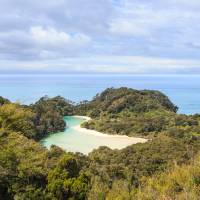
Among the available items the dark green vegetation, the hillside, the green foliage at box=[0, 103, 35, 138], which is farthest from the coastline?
the green foliage at box=[0, 103, 35, 138]

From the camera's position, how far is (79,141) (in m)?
43.2

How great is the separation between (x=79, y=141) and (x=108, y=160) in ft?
54.3

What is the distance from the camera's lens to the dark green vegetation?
9646mm

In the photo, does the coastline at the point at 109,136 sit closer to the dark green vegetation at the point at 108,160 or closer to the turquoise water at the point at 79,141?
the turquoise water at the point at 79,141

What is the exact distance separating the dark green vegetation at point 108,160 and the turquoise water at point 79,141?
7.04 ft

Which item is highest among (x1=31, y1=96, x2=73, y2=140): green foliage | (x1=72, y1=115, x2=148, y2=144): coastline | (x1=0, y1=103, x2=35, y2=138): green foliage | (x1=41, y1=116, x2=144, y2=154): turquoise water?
(x1=0, y1=103, x2=35, y2=138): green foliage

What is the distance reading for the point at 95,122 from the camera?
173 ft

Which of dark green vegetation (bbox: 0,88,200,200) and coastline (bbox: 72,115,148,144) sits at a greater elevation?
dark green vegetation (bbox: 0,88,200,200)

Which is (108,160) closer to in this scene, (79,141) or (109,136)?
(79,141)

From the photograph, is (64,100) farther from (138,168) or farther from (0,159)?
(0,159)

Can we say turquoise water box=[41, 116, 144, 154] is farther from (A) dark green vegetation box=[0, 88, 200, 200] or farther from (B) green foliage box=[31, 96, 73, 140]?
(A) dark green vegetation box=[0, 88, 200, 200]

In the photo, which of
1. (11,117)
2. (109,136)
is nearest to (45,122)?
(109,136)

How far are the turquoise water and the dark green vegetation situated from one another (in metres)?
2.15

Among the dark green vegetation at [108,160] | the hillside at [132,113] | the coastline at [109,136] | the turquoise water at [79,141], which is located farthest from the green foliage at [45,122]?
the hillside at [132,113]
